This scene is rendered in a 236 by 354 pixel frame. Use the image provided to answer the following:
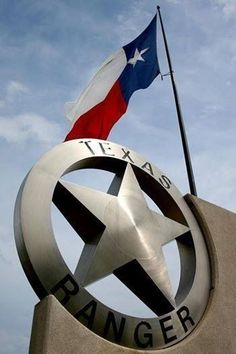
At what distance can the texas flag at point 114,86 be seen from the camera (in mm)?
8883

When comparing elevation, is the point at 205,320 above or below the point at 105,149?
below

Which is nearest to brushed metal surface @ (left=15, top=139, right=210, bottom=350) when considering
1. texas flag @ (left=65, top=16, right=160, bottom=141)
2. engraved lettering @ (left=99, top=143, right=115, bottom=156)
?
engraved lettering @ (left=99, top=143, right=115, bottom=156)

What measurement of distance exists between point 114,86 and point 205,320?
226 inches

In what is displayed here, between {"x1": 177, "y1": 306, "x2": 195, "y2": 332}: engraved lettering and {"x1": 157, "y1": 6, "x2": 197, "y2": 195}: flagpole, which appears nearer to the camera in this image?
{"x1": 177, "y1": 306, "x2": 195, "y2": 332}: engraved lettering

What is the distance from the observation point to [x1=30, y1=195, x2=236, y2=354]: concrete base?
4.36 metres

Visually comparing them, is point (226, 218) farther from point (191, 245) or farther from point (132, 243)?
point (132, 243)

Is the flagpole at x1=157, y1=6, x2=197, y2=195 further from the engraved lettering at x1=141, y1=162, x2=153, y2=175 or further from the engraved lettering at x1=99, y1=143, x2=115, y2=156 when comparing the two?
the engraved lettering at x1=99, y1=143, x2=115, y2=156

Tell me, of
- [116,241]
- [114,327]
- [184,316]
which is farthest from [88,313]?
[184,316]

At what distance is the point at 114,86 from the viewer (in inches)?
380

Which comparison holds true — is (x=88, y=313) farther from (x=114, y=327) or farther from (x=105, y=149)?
(x=105, y=149)

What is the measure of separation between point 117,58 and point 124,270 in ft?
19.9

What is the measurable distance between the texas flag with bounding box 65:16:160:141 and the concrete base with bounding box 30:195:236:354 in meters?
2.89

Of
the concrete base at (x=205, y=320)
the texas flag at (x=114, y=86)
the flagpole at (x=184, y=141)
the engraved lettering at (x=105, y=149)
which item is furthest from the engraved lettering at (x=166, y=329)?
the texas flag at (x=114, y=86)

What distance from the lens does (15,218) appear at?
16.8 ft
